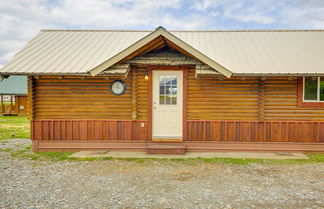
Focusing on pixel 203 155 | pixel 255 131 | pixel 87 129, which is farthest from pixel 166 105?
pixel 255 131

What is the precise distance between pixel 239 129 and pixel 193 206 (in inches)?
174

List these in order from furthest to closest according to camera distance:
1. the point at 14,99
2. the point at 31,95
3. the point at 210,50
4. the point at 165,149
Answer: the point at 14,99 < the point at 210,50 < the point at 31,95 < the point at 165,149

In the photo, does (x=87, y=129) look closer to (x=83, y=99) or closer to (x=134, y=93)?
(x=83, y=99)

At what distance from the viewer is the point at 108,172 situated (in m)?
5.86

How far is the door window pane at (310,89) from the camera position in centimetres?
781

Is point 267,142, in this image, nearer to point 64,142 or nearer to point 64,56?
point 64,142

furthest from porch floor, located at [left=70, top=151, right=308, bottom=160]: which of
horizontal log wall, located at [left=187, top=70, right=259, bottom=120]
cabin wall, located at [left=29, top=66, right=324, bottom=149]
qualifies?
horizontal log wall, located at [left=187, top=70, right=259, bottom=120]

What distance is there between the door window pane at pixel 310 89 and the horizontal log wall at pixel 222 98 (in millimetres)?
1598

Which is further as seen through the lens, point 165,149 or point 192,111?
point 192,111

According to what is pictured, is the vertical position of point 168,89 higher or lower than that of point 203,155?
higher

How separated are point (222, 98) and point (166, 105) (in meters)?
1.84

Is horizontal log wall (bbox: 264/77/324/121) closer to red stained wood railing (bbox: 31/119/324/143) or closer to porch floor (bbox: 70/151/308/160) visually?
red stained wood railing (bbox: 31/119/324/143)

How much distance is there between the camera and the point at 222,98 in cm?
789

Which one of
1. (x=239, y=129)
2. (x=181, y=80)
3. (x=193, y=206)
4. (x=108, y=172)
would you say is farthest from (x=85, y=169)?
(x=239, y=129)
